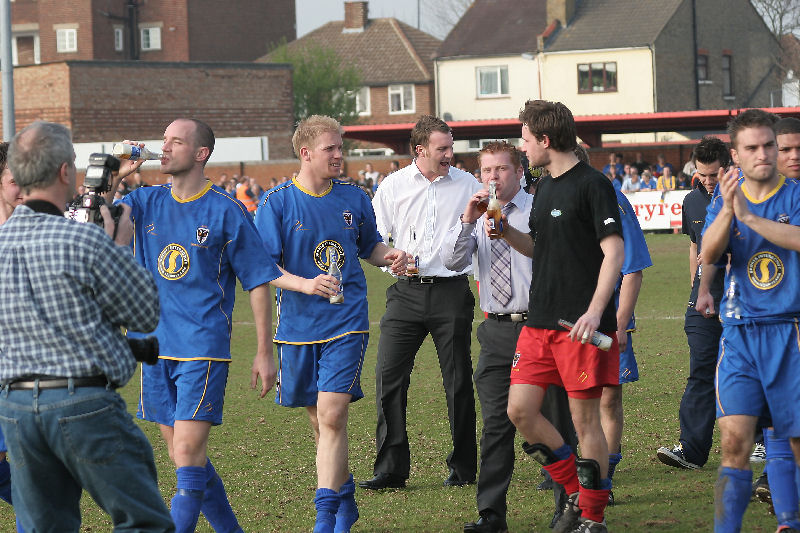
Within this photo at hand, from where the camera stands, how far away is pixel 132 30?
71438mm

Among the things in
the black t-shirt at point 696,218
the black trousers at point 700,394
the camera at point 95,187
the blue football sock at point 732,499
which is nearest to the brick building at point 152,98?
the black t-shirt at point 696,218

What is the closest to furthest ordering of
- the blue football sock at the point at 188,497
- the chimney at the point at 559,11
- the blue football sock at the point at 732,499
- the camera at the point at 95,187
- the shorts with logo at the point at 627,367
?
the camera at the point at 95,187, the blue football sock at the point at 732,499, the blue football sock at the point at 188,497, the shorts with logo at the point at 627,367, the chimney at the point at 559,11

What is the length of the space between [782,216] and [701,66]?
57.6 meters

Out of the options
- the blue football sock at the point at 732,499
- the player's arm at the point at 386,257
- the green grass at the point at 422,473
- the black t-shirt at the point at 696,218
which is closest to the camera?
the blue football sock at the point at 732,499

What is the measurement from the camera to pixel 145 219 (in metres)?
6.07

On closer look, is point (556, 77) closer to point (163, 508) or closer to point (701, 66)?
point (701, 66)

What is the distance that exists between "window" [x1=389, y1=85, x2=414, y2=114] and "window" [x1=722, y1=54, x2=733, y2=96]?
18.2 m

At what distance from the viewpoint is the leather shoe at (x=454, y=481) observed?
25.5 ft

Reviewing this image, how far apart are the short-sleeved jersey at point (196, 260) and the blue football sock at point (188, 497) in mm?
568

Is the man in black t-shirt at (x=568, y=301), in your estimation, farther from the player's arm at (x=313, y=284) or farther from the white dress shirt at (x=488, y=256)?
the player's arm at (x=313, y=284)

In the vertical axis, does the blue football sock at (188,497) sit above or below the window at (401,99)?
below

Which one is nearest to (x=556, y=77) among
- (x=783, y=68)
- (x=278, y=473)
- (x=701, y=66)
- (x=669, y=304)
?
(x=701, y=66)

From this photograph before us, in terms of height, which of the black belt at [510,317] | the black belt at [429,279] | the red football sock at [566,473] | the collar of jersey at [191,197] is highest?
the collar of jersey at [191,197]

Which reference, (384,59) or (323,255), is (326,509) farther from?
(384,59)
